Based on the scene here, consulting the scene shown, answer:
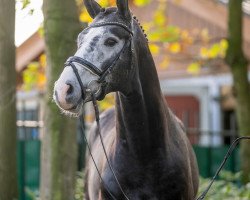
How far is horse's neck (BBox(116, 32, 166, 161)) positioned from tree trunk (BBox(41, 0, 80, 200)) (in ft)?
6.24

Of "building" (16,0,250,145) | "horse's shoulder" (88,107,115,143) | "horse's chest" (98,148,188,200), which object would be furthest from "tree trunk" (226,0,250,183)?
"building" (16,0,250,145)

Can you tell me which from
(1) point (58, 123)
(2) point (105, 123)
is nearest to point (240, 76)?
(2) point (105, 123)

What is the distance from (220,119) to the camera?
23.9m

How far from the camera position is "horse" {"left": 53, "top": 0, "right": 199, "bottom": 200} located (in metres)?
5.00

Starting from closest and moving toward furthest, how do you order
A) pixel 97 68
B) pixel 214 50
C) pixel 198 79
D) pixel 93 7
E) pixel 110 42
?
1. pixel 97 68
2. pixel 110 42
3. pixel 93 7
4. pixel 214 50
5. pixel 198 79

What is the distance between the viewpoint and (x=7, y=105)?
805cm

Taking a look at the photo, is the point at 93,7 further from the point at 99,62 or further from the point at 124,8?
the point at 99,62

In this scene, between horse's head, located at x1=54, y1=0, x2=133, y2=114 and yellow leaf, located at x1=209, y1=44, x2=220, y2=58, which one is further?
yellow leaf, located at x1=209, y1=44, x2=220, y2=58

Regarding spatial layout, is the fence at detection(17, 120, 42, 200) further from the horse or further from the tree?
the horse

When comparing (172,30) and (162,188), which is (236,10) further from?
(162,188)

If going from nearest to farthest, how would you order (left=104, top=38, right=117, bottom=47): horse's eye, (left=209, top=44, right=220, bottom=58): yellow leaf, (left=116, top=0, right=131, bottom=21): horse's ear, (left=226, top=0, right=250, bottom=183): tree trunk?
1. (left=104, top=38, right=117, bottom=47): horse's eye
2. (left=116, top=0, right=131, bottom=21): horse's ear
3. (left=226, top=0, right=250, bottom=183): tree trunk
4. (left=209, top=44, right=220, bottom=58): yellow leaf

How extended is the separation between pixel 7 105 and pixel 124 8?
10.9ft

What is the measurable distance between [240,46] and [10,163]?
527 centimetres

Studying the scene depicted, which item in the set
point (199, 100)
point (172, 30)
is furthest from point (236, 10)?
point (199, 100)
